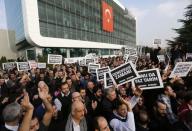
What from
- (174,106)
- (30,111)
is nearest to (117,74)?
(174,106)

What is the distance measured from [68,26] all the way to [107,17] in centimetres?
2273

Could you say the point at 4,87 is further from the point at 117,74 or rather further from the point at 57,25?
the point at 57,25

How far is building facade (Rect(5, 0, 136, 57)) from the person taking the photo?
35688 millimetres

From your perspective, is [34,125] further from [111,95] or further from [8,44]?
[8,44]

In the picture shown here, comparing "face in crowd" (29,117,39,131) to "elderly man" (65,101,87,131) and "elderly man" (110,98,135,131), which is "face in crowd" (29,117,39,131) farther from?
"elderly man" (110,98,135,131)

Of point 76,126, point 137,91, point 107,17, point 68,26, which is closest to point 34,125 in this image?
point 76,126

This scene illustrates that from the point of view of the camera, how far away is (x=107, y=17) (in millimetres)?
65438

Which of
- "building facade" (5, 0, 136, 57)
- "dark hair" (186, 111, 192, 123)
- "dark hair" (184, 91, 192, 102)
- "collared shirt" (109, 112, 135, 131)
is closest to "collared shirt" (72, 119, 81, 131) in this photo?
"collared shirt" (109, 112, 135, 131)

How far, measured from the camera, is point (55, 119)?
4559mm

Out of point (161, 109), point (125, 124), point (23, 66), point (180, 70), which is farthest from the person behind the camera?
point (23, 66)

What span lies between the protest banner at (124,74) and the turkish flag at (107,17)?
185ft

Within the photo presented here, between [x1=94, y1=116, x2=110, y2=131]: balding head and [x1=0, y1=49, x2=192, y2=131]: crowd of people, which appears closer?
[x1=0, y1=49, x2=192, y2=131]: crowd of people

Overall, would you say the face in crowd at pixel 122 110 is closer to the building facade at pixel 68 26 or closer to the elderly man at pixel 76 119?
the elderly man at pixel 76 119

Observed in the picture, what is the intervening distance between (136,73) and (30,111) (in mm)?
2469
